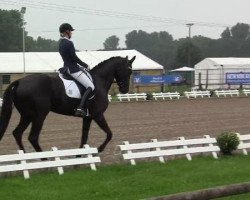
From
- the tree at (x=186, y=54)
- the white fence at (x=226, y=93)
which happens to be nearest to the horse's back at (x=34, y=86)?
the white fence at (x=226, y=93)

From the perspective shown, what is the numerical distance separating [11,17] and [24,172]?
10125cm

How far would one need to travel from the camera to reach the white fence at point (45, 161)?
10.1 meters

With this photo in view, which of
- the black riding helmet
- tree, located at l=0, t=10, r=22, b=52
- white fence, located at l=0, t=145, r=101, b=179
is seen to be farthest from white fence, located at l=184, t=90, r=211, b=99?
tree, located at l=0, t=10, r=22, b=52

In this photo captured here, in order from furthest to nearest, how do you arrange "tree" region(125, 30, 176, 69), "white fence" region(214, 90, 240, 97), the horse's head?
"tree" region(125, 30, 176, 69)
"white fence" region(214, 90, 240, 97)
the horse's head

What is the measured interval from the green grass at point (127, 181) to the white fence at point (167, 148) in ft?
0.81

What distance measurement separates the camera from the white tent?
2106 inches

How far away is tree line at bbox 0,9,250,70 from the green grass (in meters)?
83.1

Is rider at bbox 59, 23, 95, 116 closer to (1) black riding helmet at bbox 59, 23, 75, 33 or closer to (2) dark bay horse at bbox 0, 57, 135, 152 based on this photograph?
(1) black riding helmet at bbox 59, 23, 75, 33

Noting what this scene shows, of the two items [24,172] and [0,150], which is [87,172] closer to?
[24,172]

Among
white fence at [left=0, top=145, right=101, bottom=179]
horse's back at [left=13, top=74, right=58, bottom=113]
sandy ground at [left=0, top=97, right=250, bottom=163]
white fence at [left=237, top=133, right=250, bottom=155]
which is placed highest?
horse's back at [left=13, top=74, right=58, bottom=113]

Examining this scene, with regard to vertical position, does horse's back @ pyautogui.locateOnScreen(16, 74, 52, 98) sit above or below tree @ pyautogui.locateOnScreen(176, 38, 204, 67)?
above

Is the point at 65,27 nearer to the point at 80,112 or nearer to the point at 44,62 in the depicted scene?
the point at 80,112

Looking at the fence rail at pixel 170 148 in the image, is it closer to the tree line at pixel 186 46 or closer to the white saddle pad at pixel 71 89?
the white saddle pad at pixel 71 89

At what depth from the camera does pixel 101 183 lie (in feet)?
31.3
